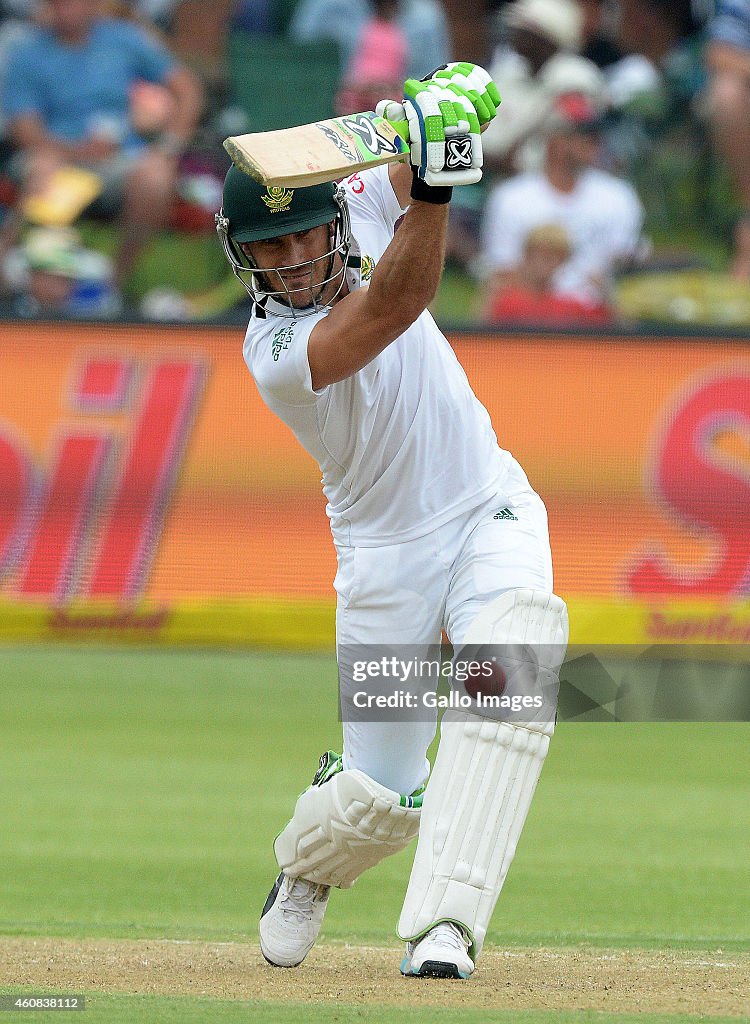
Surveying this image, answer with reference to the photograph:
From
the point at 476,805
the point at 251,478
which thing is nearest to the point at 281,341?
the point at 476,805

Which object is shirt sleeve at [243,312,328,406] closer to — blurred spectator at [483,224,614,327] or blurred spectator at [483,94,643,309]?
blurred spectator at [483,224,614,327]

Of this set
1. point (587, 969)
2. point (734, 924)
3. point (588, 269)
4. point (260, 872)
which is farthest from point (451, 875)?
point (588, 269)

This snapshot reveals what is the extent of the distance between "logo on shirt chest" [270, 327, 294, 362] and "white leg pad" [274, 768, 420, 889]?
1.09 metres

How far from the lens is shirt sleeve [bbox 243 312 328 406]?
4.23 meters

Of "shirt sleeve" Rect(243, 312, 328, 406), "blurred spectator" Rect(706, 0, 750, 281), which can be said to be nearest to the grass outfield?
"shirt sleeve" Rect(243, 312, 328, 406)

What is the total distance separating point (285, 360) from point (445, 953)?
1.48 m

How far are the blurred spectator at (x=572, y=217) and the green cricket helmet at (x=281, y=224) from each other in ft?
23.0

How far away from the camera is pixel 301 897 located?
4.68 meters

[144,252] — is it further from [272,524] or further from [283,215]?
[283,215]

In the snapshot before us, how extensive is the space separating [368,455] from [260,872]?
2.06 metres

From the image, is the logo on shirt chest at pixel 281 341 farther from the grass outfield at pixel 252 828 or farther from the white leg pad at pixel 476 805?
the grass outfield at pixel 252 828

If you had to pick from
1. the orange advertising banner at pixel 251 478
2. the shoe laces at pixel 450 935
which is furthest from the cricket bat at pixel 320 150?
the orange advertising banner at pixel 251 478

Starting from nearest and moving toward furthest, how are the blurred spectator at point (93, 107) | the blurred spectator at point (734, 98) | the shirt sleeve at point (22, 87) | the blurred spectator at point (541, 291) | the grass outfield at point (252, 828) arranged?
the grass outfield at point (252, 828) → the blurred spectator at point (541, 291) → the blurred spectator at point (93, 107) → the shirt sleeve at point (22, 87) → the blurred spectator at point (734, 98)

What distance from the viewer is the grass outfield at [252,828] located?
5035mm
